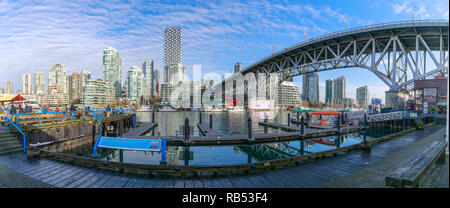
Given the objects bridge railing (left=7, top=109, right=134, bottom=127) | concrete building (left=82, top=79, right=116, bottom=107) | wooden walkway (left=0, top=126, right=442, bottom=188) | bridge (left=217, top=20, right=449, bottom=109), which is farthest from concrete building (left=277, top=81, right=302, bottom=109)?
wooden walkway (left=0, top=126, right=442, bottom=188)

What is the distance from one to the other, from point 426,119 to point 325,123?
17.8 metres

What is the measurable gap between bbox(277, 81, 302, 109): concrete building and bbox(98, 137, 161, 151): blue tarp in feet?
577

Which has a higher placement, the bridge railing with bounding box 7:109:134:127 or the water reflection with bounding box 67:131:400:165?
the bridge railing with bounding box 7:109:134:127

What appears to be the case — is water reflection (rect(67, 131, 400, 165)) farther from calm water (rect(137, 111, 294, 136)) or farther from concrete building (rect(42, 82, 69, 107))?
concrete building (rect(42, 82, 69, 107))

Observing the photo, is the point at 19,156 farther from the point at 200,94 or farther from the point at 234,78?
the point at 200,94

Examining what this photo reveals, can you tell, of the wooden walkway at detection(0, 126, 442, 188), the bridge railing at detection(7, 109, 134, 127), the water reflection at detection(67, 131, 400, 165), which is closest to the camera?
the wooden walkway at detection(0, 126, 442, 188)

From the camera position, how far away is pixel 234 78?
113812 mm

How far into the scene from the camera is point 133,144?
907 centimetres

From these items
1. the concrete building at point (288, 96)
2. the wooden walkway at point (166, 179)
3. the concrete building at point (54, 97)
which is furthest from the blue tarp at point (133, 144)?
the concrete building at point (54, 97)

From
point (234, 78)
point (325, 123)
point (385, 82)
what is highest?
point (234, 78)

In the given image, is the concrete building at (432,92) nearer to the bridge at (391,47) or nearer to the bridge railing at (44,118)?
the bridge at (391,47)

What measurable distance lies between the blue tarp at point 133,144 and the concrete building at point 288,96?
577 ft

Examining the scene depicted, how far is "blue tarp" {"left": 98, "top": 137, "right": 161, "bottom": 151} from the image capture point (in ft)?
29.2
